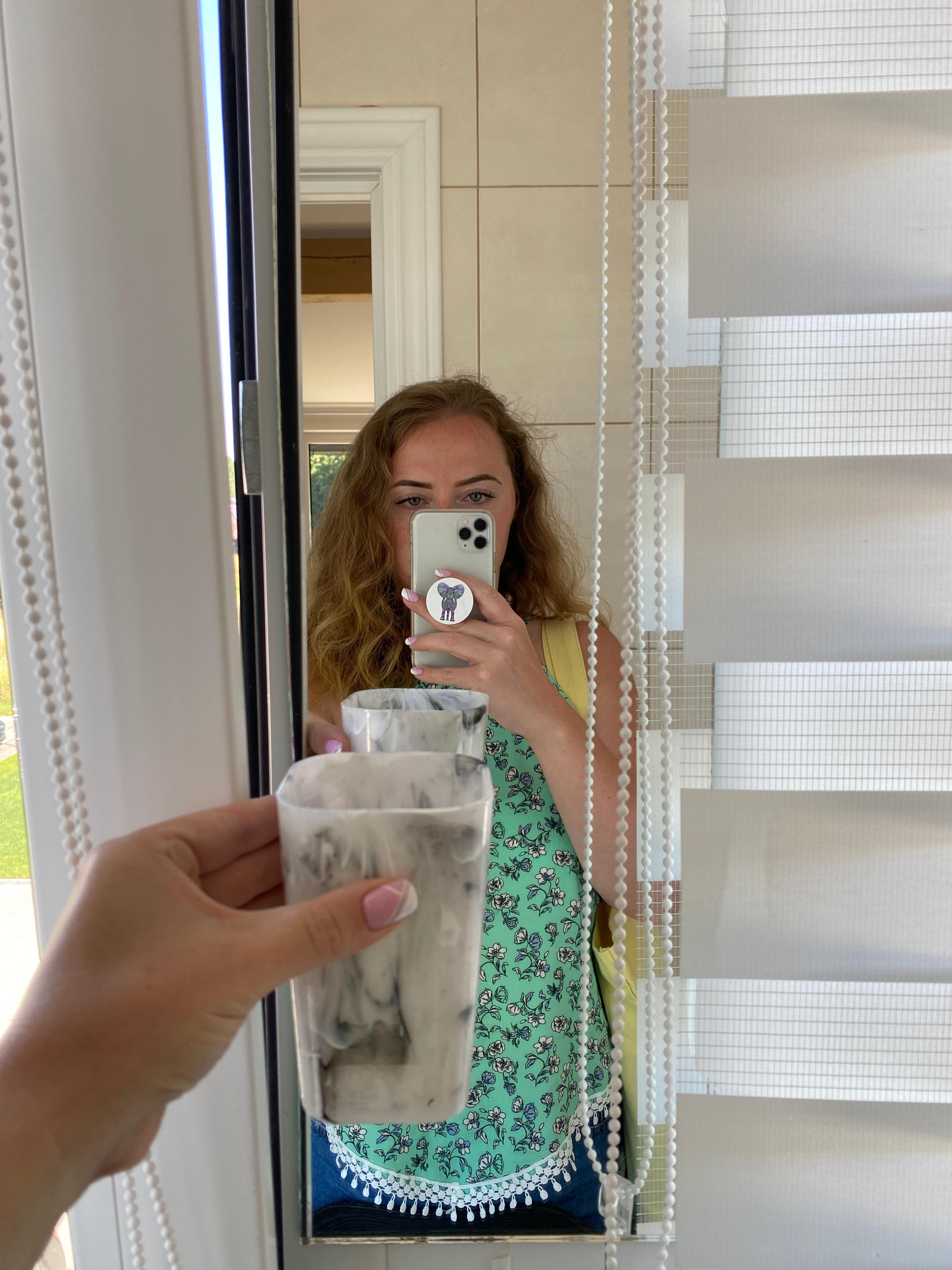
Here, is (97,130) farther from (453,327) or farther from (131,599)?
(453,327)

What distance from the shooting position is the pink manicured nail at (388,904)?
0.66 feet

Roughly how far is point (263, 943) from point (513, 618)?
318 millimetres

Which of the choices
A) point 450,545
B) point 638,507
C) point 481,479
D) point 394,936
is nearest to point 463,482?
point 481,479

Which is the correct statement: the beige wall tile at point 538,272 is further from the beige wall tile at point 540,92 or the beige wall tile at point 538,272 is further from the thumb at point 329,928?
the thumb at point 329,928

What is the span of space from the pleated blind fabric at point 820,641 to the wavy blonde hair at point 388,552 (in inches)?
11.2

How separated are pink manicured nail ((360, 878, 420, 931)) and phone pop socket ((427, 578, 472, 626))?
11.7 inches

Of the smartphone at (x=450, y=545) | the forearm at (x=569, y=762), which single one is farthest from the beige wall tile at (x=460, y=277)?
the forearm at (x=569, y=762)

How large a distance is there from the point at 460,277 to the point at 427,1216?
0.60m

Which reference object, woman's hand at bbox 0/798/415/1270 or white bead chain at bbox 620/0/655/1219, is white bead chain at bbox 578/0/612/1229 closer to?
white bead chain at bbox 620/0/655/1219

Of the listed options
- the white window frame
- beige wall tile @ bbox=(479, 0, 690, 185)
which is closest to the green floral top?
the white window frame

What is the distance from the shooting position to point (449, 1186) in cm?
48

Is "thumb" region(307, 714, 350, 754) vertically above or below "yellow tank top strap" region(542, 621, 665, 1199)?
above

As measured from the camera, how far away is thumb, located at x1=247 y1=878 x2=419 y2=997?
201 millimetres

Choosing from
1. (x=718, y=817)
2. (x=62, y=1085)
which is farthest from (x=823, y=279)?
(x=62, y=1085)
